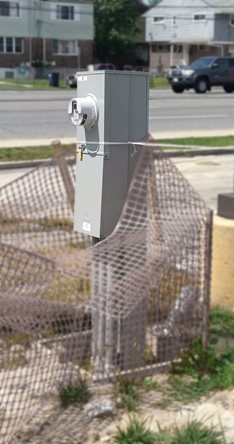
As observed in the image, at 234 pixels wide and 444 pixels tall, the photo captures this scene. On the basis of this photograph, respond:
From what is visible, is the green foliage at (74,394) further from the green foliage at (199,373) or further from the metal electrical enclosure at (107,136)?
the metal electrical enclosure at (107,136)

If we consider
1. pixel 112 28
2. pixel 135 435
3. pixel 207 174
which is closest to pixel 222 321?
pixel 135 435

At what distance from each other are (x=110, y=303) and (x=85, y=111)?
1.25m

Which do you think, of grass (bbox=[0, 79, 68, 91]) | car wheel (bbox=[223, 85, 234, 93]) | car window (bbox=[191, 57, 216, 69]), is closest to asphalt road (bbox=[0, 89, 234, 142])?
car window (bbox=[191, 57, 216, 69])

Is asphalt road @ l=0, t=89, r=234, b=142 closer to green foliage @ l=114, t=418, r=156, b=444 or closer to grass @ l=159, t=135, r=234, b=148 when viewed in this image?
grass @ l=159, t=135, r=234, b=148

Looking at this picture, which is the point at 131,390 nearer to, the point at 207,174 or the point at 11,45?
the point at 207,174

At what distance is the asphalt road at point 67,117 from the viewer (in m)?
19.5

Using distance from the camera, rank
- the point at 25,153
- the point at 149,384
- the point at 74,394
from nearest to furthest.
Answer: the point at 74,394
the point at 149,384
the point at 25,153

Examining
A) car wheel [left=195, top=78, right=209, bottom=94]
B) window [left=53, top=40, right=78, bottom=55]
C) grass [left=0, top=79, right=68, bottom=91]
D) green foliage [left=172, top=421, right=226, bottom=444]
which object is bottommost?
green foliage [left=172, top=421, right=226, bottom=444]

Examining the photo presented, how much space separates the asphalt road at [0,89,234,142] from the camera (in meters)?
19.5

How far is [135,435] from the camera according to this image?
379 cm

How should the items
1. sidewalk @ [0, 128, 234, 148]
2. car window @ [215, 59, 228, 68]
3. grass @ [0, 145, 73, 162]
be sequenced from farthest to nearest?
car window @ [215, 59, 228, 68] < sidewalk @ [0, 128, 234, 148] < grass @ [0, 145, 73, 162]

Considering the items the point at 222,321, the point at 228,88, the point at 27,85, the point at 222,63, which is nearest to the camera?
the point at 222,321

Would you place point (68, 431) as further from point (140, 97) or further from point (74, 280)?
point (140, 97)

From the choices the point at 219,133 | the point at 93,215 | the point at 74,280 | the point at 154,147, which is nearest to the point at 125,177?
the point at 93,215
